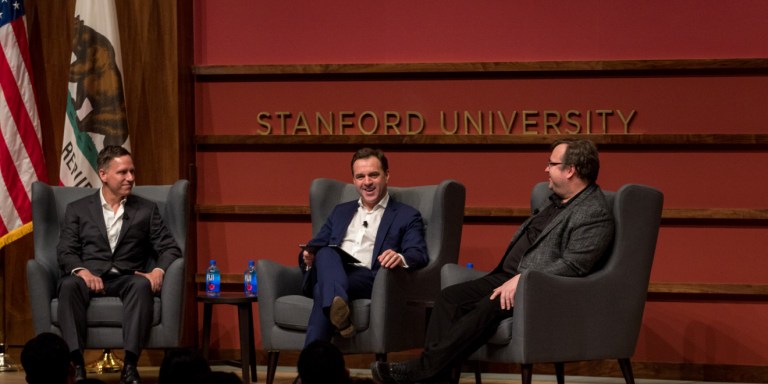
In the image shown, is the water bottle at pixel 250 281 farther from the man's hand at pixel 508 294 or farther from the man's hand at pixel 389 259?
the man's hand at pixel 508 294

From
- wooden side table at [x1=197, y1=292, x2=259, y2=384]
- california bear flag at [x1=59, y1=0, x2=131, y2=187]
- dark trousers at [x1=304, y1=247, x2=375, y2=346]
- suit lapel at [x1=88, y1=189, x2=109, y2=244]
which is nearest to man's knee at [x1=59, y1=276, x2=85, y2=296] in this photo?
suit lapel at [x1=88, y1=189, x2=109, y2=244]

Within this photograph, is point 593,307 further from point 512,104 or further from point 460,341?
point 512,104

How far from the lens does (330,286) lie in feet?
15.7

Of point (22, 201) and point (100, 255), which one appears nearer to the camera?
point (100, 255)

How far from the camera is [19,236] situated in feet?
19.5

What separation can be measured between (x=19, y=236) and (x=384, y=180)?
6.95 ft

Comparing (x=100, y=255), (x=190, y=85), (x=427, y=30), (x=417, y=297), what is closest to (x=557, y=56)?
(x=427, y=30)

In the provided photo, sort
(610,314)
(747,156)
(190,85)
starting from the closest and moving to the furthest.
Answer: (610,314), (747,156), (190,85)

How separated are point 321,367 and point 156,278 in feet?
8.79

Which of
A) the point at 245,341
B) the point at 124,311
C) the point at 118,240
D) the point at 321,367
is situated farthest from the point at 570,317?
the point at 118,240

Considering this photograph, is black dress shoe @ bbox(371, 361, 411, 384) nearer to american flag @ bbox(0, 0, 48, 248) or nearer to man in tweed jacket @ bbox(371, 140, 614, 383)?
man in tweed jacket @ bbox(371, 140, 614, 383)

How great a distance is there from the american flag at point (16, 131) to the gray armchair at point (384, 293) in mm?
1623

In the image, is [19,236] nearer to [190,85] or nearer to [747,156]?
[190,85]

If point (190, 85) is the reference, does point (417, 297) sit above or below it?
below
